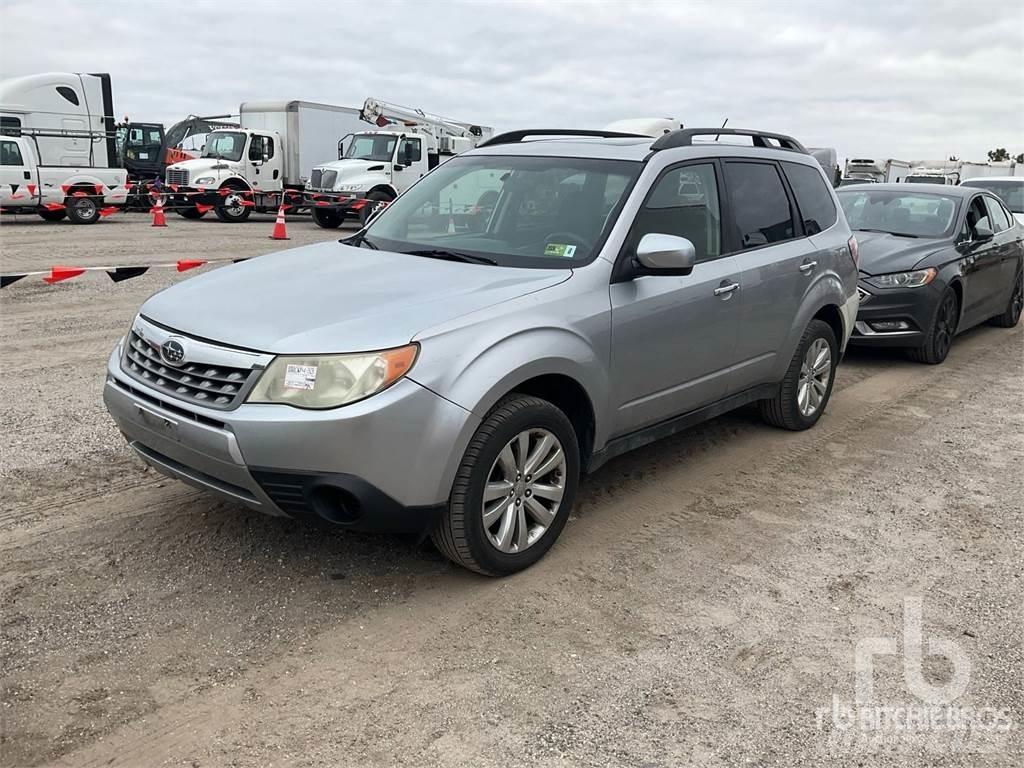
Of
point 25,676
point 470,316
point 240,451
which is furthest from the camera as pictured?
point 470,316

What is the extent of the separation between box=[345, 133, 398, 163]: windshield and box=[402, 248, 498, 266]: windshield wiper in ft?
64.1

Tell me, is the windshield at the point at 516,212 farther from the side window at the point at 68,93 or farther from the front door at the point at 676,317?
the side window at the point at 68,93

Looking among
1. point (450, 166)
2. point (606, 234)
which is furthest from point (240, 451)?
point (450, 166)

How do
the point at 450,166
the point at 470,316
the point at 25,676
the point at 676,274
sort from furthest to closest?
the point at 450,166, the point at 676,274, the point at 470,316, the point at 25,676

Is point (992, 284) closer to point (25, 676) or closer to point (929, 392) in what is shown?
point (929, 392)

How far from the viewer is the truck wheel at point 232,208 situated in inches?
938

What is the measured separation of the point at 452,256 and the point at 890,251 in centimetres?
551

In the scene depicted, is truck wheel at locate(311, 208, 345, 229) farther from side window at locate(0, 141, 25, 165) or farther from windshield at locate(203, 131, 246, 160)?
side window at locate(0, 141, 25, 165)

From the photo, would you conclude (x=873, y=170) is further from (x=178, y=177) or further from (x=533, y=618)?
(x=533, y=618)

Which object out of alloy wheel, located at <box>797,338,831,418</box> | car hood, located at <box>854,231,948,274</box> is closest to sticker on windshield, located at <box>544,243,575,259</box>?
alloy wheel, located at <box>797,338,831,418</box>

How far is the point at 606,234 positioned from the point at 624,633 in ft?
6.00

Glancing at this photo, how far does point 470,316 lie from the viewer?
3523mm

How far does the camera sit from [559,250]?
4.20 m

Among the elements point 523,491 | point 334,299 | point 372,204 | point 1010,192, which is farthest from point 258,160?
point 523,491
